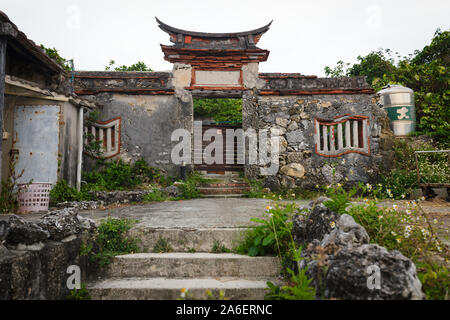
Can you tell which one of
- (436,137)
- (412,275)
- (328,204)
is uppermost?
(436,137)

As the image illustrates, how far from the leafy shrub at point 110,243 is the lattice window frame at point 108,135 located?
472cm

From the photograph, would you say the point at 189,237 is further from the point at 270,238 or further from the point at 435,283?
the point at 435,283

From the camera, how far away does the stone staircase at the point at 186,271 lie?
2012 mm

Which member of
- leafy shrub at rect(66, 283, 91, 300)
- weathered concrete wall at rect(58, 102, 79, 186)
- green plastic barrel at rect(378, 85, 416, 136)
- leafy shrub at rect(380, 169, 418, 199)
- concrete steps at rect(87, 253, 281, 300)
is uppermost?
green plastic barrel at rect(378, 85, 416, 136)

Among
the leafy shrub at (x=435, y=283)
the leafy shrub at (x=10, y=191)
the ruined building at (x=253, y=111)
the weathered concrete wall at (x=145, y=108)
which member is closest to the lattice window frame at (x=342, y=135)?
the ruined building at (x=253, y=111)

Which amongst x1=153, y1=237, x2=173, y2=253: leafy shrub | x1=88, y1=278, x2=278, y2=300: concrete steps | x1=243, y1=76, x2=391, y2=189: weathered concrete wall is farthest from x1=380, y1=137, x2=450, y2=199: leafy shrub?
x1=153, y1=237, x2=173, y2=253: leafy shrub

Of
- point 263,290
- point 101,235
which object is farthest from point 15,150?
point 263,290

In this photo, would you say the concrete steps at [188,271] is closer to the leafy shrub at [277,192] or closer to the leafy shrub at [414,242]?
the leafy shrub at [414,242]

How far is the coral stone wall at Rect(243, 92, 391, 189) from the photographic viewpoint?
7.23 m

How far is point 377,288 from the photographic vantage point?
4.66 feet

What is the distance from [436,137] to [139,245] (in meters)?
9.21

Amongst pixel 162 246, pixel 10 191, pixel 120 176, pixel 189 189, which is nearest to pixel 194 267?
pixel 162 246

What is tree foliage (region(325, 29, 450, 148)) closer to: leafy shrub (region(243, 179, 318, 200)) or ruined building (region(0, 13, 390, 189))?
ruined building (region(0, 13, 390, 189))
